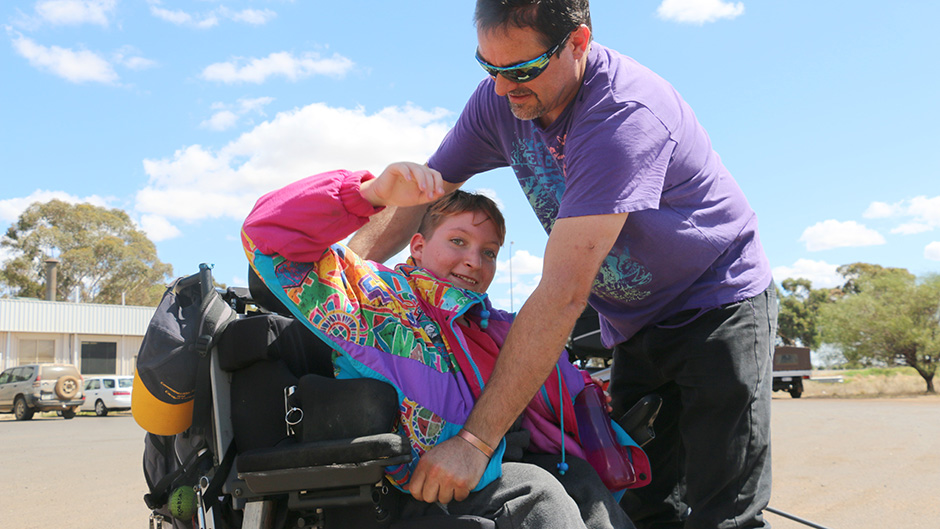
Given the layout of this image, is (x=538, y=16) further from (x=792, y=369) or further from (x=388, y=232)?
(x=792, y=369)

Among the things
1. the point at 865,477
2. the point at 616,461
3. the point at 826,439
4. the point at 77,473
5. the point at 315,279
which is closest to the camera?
the point at 315,279

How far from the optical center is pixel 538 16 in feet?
6.72

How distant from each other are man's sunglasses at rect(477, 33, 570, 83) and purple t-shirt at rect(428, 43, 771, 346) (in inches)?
6.4

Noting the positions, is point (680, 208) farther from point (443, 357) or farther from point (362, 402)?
point (362, 402)

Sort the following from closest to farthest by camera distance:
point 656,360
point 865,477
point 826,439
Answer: point 656,360 → point 865,477 → point 826,439

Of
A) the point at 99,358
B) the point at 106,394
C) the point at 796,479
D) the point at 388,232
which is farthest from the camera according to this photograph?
the point at 99,358

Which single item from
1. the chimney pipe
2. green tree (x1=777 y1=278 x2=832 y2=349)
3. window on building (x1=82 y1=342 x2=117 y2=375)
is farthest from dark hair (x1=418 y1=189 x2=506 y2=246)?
green tree (x1=777 y1=278 x2=832 y2=349)

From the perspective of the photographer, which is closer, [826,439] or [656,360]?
[656,360]

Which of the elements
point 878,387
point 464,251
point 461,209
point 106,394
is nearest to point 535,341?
point 464,251

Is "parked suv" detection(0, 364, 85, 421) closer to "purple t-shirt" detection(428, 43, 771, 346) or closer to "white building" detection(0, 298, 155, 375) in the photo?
"white building" detection(0, 298, 155, 375)

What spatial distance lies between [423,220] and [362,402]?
992mm

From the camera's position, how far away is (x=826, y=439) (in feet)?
34.6

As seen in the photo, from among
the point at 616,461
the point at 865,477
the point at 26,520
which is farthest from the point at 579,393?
the point at 865,477

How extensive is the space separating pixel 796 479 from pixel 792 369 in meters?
22.8
